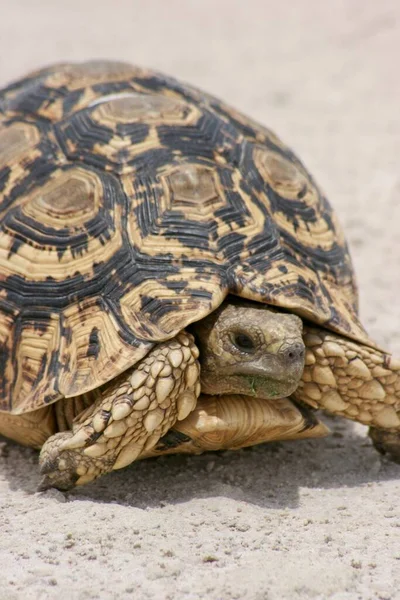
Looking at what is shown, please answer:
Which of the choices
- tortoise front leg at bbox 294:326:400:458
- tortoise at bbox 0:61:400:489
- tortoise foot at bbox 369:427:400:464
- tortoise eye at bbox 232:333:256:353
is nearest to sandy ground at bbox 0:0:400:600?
tortoise foot at bbox 369:427:400:464

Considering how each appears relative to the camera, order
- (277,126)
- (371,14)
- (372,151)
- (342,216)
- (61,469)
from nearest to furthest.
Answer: (61,469) → (342,216) → (372,151) → (277,126) → (371,14)

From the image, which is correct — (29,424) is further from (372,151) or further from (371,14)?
(371,14)

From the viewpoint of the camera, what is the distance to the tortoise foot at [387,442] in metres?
3.80

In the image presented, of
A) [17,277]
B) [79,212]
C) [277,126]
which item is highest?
[79,212]

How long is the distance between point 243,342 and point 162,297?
1.07 feet

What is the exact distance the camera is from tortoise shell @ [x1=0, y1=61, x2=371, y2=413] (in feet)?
11.0

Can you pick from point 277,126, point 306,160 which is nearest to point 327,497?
point 306,160

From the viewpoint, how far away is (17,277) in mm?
3576

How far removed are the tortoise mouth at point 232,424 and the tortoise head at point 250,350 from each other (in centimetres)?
8

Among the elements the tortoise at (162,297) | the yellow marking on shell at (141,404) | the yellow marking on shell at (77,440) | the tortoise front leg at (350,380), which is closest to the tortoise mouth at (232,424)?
the tortoise at (162,297)

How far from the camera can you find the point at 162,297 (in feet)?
10.9

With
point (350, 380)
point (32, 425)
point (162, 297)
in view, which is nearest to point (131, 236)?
point (162, 297)

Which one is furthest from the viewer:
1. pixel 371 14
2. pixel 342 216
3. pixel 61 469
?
pixel 371 14

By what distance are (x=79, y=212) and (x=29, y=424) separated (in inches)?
32.7
